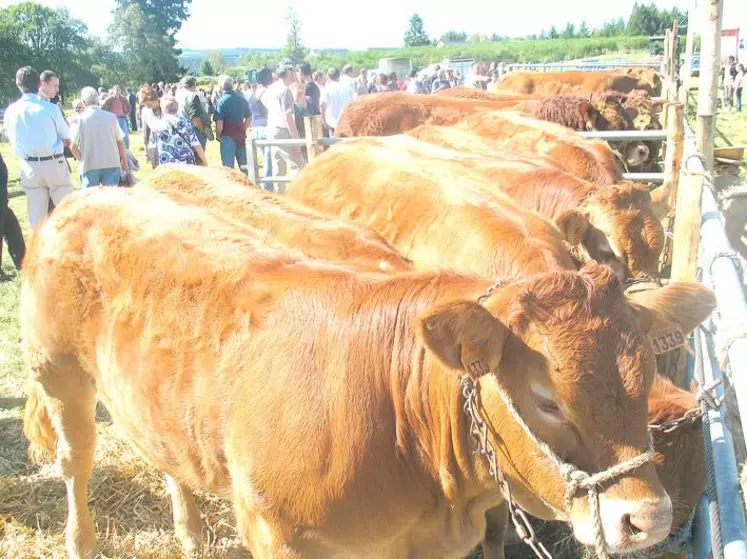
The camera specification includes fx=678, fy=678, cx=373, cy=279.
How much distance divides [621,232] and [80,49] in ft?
171

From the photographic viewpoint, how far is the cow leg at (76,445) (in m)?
3.32

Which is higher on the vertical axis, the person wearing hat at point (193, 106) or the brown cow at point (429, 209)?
the person wearing hat at point (193, 106)

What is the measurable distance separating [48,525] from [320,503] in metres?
2.35

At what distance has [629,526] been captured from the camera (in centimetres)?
172

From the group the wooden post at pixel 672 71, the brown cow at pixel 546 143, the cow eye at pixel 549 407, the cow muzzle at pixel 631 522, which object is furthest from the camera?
the wooden post at pixel 672 71

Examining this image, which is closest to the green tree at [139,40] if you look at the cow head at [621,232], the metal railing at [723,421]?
the cow head at [621,232]

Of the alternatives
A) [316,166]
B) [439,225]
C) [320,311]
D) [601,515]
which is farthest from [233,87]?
[601,515]

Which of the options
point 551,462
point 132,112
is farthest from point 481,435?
point 132,112

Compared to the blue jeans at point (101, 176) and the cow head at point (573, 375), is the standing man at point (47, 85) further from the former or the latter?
the cow head at point (573, 375)

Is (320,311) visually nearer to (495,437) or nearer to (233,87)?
(495,437)

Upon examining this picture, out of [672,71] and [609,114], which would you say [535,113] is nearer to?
[609,114]

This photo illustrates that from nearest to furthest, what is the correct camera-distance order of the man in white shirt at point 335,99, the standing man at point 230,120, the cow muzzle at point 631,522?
the cow muzzle at point 631,522 → the standing man at point 230,120 → the man in white shirt at point 335,99

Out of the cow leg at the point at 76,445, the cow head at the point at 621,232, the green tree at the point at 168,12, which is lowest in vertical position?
the cow leg at the point at 76,445

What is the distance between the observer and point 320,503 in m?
2.13
